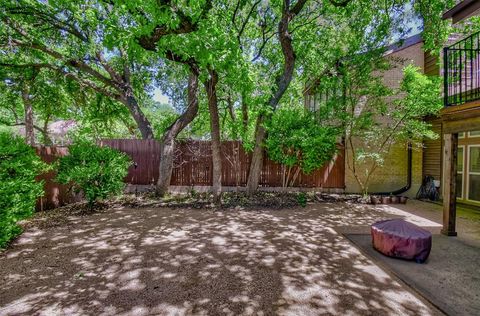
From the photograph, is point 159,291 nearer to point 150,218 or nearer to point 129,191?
point 150,218

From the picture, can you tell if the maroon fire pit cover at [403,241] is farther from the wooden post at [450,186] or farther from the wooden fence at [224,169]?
the wooden fence at [224,169]

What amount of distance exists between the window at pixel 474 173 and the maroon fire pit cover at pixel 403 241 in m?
5.27

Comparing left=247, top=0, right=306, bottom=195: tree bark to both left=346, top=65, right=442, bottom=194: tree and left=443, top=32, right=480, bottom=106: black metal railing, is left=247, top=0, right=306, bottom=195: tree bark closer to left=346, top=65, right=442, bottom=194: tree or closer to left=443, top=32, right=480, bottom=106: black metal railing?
left=346, top=65, right=442, bottom=194: tree

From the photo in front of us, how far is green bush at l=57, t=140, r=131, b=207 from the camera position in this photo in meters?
6.11

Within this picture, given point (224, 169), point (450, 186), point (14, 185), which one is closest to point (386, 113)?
point (450, 186)

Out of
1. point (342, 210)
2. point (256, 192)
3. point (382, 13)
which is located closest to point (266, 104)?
point (256, 192)

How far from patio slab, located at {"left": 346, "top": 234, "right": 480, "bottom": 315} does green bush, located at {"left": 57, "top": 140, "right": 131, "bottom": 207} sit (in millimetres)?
5852

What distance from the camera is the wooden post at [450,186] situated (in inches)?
194

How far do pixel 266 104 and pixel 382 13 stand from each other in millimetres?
4664

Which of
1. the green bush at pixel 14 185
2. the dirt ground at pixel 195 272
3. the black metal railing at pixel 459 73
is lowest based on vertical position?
the dirt ground at pixel 195 272

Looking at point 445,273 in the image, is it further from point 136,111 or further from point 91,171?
point 136,111

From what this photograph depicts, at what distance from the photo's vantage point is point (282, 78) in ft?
27.1

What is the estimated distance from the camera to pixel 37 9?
700 centimetres

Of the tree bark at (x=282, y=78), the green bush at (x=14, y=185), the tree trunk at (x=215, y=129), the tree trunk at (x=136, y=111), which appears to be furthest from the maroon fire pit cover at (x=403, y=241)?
the tree trunk at (x=136, y=111)
